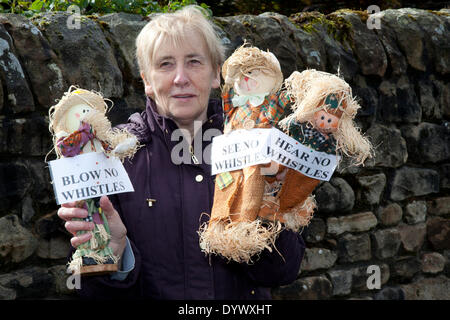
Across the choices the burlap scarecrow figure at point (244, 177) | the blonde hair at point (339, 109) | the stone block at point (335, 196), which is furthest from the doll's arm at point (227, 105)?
the stone block at point (335, 196)

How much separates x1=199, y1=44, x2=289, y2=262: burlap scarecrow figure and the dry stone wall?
0.82 m

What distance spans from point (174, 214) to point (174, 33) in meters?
0.66

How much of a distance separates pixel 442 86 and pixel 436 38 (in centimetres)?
34

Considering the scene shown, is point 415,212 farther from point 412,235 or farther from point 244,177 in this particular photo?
point 244,177

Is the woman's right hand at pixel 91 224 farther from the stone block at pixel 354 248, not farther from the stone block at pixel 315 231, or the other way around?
the stone block at pixel 354 248

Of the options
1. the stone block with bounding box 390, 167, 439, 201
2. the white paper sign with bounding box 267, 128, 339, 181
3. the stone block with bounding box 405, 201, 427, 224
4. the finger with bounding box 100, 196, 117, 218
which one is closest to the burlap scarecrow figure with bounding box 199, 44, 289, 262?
the white paper sign with bounding box 267, 128, 339, 181

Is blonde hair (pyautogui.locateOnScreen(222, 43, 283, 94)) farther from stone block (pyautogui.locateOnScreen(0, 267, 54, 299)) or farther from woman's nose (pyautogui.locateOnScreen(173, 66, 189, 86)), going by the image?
stone block (pyautogui.locateOnScreen(0, 267, 54, 299))

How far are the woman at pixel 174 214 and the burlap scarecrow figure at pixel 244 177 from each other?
0.27 ft

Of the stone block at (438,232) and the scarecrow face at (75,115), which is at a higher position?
the scarecrow face at (75,115)

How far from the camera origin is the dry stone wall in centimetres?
253

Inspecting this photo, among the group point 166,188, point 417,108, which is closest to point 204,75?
point 166,188

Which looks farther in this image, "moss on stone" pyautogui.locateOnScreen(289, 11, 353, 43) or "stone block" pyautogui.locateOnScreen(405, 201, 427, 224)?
"stone block" pyautogui.locateOnScreen(405, 201, 427, 224)

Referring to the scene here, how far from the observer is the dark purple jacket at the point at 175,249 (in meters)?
2.08

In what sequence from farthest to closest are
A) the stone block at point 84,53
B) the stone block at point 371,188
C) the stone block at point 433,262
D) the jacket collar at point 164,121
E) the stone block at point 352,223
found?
the stone block at point 433,262 → the stone block at point 371,188 → the stone block at point 352,223 → the stone block at point 84,53 → the jacket collar at point 164,121
